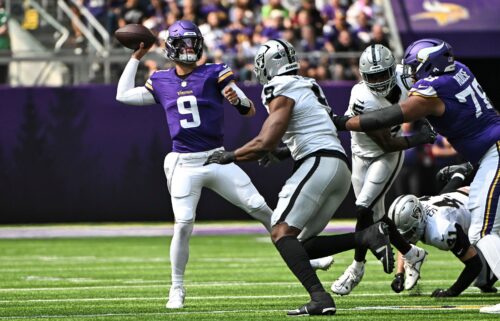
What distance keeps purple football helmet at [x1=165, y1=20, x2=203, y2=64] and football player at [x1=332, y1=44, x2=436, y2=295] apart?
1.16m

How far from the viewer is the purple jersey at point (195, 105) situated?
8.45 m

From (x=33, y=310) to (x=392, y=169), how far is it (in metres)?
2.87

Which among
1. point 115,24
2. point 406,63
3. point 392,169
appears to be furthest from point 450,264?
point 115,24

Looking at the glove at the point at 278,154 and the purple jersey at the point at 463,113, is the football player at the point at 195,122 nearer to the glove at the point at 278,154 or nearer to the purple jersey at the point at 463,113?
the glove at the point at 278,154

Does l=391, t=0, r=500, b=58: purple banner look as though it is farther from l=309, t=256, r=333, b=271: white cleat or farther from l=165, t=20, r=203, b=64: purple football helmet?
l=309, t=256, r=333, b=271: white cleat

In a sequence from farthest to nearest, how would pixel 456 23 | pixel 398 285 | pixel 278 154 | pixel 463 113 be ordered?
1. pixel 456 23
2. pixel 398 285
3. pixel 278 154
4. pixel 463 113

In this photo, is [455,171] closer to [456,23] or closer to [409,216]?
[409,216]

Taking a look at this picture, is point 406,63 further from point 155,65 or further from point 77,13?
point 77,13

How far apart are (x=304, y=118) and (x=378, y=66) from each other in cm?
103

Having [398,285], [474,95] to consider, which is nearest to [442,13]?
[398,285]

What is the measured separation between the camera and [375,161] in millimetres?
9219

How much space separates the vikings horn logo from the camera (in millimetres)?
19094

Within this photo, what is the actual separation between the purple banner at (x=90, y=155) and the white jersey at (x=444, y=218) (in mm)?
8533

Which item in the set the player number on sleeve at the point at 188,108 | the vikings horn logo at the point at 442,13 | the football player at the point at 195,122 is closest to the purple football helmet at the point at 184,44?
the football player at the point at 195,122
